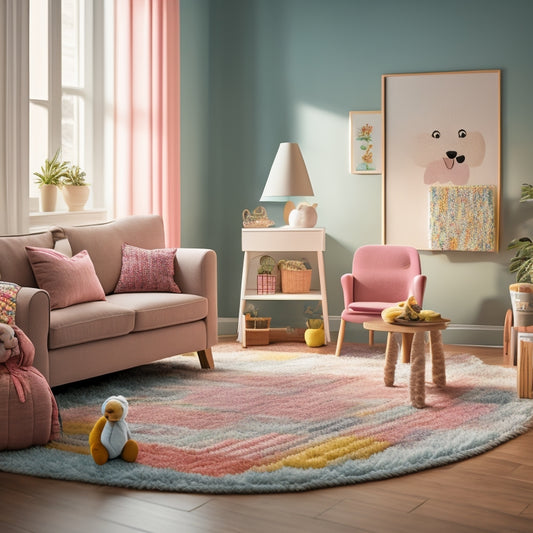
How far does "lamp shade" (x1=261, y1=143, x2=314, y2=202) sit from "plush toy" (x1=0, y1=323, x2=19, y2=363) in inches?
109

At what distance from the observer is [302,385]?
14.7ft

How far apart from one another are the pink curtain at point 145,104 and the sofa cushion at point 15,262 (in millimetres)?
1372

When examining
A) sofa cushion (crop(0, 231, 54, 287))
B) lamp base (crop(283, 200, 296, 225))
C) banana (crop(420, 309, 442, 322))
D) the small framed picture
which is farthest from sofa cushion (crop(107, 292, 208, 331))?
the small framed picture

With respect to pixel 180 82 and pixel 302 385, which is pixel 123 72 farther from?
pixel 302 385

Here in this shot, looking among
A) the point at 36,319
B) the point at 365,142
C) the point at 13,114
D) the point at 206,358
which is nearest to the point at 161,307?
the point at 206,358

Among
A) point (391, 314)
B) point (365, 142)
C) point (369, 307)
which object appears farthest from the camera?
point (365, 142)

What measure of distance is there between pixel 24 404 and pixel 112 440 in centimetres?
41

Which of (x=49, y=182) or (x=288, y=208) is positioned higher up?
(x=49, y=182)

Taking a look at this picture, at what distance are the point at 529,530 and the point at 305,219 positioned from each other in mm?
3510

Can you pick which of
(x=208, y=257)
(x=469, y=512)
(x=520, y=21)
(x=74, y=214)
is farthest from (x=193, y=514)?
(x=520, y=21)

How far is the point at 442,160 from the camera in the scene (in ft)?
19.1

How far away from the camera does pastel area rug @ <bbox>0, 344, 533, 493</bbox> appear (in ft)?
9.87

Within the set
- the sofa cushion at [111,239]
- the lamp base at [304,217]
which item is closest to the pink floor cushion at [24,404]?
the sofa cushion at [111,239]

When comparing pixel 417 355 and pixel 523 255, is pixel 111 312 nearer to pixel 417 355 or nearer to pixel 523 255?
pixel 417 355
